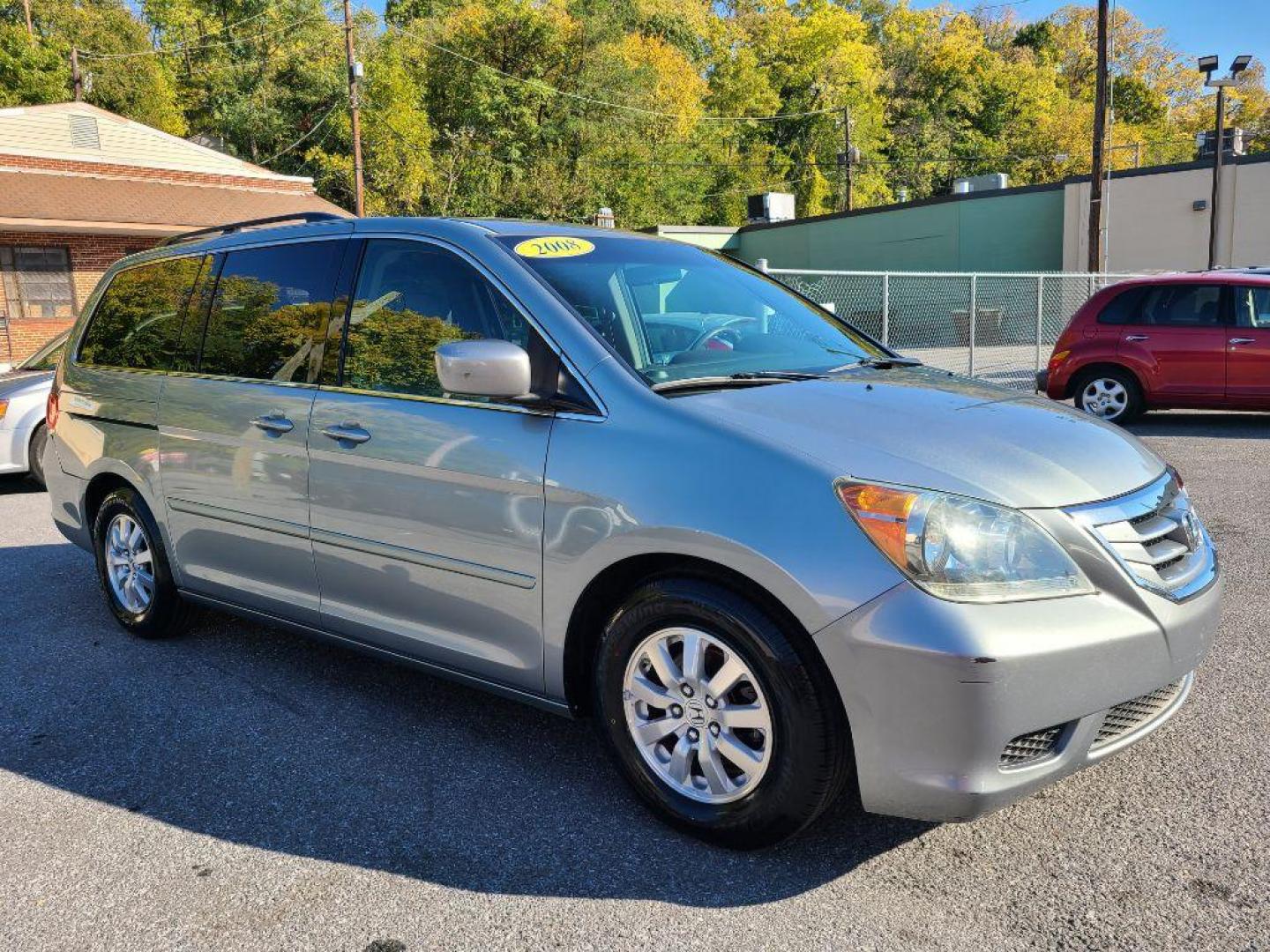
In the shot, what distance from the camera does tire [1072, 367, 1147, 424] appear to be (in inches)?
444

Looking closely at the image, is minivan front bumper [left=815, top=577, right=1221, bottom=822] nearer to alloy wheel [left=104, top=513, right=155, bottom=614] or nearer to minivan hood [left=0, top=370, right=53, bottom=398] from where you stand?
alloy wheel [left=104, top=513, right=155, bottom=614]

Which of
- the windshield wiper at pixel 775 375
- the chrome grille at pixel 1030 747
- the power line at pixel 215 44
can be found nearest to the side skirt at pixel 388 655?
the windshield wiper at pixel 775 375

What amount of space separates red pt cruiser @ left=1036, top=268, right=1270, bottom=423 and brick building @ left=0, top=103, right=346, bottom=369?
19.5 metres

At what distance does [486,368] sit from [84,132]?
92.3 ft

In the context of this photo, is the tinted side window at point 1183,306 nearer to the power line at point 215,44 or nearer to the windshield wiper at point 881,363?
the windshield wiper at point 881,363

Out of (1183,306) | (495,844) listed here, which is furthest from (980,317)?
(495,844)

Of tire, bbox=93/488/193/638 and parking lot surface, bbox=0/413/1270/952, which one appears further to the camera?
tire, bbox=93/488/193/638

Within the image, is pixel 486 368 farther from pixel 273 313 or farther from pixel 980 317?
pixel 980 317

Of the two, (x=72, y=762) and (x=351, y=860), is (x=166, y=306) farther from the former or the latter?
(x=351, y=860)

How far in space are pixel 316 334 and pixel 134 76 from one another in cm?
5477

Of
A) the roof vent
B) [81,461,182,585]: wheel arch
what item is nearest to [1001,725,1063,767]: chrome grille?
[81,461,182,585]: wheel arch

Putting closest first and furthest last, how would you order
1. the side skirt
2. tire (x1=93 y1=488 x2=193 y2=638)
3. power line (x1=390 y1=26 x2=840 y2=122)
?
1. the side skirt
2. tire (x1=93 y1=488 x2=193 y2=638)
3. power line (x1=390 y1=26 x2=840 y2=122)

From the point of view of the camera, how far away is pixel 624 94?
57.7 meters

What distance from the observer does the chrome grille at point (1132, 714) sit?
269 centimetres
